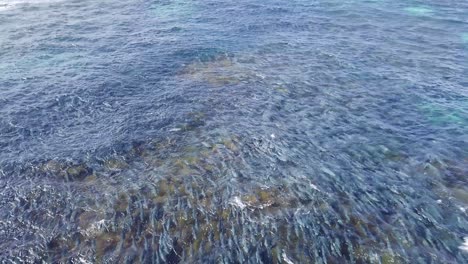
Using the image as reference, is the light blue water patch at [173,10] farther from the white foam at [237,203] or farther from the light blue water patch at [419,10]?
the white foam at [237,203]

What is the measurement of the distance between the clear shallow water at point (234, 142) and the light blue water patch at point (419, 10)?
3.88 metres

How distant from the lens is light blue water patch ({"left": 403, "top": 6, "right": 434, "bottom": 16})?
144 feet

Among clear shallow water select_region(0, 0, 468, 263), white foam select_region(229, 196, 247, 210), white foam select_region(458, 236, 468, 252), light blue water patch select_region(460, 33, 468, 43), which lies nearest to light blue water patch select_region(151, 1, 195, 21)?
clear shallow water select_region(0, 0, 468, 263)

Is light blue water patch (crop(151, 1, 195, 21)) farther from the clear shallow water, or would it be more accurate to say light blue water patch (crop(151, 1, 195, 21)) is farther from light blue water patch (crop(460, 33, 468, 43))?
light blue water patch (crop(460, 33, 468, 43))

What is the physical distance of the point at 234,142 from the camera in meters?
23.1

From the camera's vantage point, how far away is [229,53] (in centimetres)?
3481

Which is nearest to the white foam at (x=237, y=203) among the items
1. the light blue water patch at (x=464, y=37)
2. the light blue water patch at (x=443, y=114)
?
the light blue water patch at (x=443, y=114)

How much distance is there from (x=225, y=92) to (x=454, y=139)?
15811 millimetres

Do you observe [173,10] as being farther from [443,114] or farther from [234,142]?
[443,114]

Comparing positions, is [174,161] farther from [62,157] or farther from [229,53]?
[229,53]

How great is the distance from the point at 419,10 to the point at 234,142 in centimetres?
3473

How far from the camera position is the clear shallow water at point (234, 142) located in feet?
56.4

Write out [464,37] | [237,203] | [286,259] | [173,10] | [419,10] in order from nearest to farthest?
1. [286,259]
2. [237,203]
3. [464,37]
4. [419,10]
5. [173,10]

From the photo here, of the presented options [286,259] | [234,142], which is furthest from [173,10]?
[286,259]
